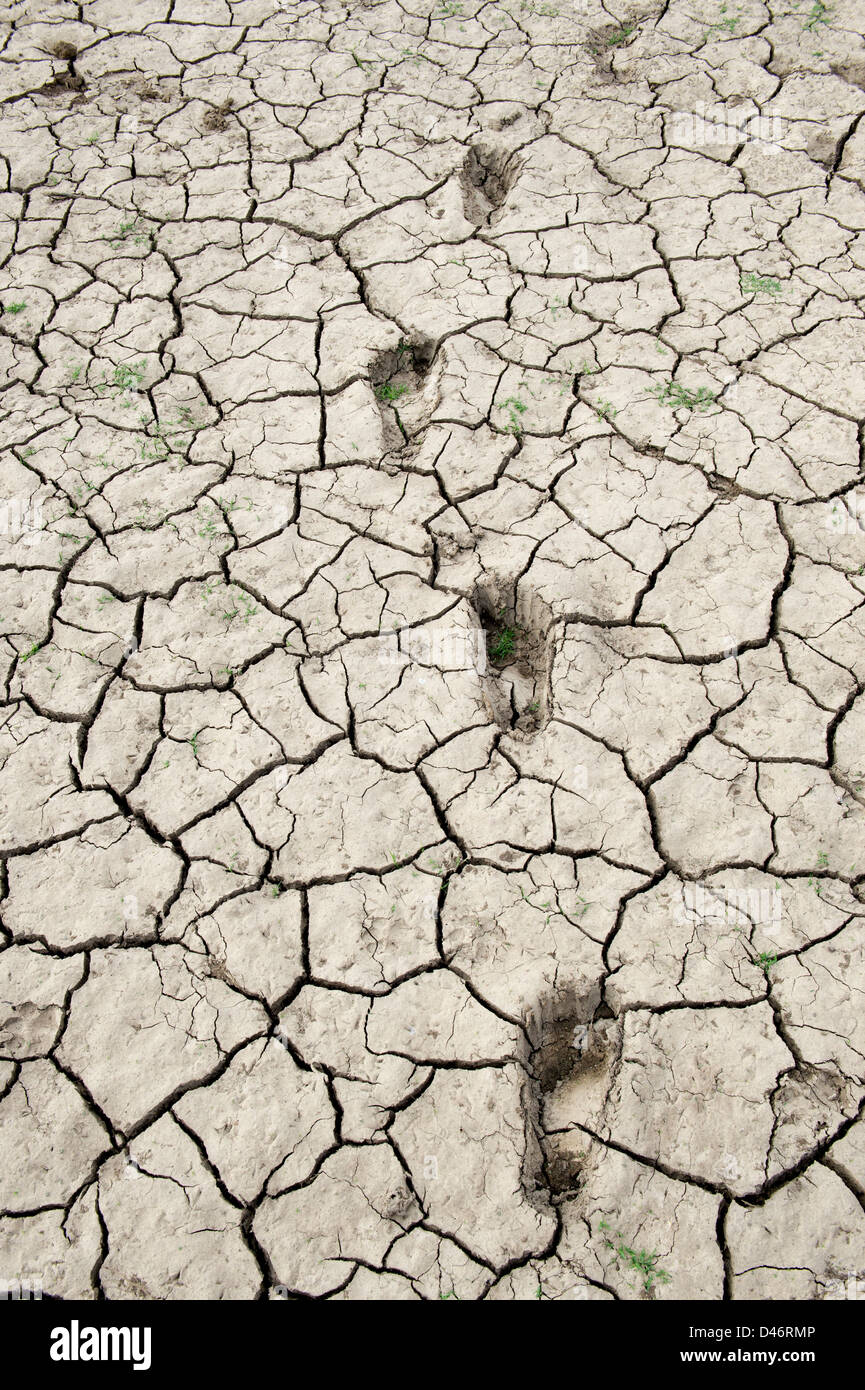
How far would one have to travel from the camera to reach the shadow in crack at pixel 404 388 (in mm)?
2941

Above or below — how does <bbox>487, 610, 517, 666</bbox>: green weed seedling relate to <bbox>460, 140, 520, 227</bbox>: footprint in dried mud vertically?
below

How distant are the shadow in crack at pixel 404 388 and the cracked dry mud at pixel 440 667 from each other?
2 cm

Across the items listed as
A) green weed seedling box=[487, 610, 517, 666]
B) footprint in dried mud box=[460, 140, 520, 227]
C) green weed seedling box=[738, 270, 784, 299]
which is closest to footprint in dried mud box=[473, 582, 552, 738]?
green weed seedling box=[487, 610, 517, 666]

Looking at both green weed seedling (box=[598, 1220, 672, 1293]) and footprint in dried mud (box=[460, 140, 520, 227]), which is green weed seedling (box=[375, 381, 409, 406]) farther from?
green weed seedling (box=[598, 1220, 672, 1293])

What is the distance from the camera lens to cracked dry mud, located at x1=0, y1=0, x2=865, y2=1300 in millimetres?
1845

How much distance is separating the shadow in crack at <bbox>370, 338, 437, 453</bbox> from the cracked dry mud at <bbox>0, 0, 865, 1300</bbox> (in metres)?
0.02

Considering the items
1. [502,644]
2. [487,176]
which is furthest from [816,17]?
[502,644]

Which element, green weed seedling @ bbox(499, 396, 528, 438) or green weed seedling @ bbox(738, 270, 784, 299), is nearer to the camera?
green weed seedling @ bbox(499, 396, 528, 438)

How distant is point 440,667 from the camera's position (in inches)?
97.0

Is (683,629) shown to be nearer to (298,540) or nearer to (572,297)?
(298,540)

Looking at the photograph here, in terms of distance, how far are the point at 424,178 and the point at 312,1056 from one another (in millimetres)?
3255

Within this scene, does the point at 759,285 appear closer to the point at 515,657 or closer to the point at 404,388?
the point at 404,388

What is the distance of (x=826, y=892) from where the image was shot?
83.3 inches
